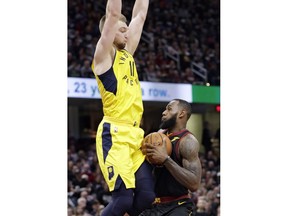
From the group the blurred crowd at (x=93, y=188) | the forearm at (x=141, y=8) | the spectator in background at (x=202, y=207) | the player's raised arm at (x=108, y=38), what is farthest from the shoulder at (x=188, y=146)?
the spectator in background at (x=202, y=207)

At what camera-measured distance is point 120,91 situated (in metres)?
7.33

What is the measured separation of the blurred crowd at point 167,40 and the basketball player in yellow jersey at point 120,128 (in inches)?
575

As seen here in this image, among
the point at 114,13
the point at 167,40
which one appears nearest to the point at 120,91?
the point at 114,13

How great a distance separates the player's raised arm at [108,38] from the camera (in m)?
7.04

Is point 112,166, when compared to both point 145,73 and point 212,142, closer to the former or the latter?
point 145,73

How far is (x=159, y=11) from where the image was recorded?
93.9 ft

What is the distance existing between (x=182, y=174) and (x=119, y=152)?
2.09 feet

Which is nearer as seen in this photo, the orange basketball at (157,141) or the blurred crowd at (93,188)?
the orange basketball at (157,141)

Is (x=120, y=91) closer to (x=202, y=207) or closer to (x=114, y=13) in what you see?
(x=114, y=13)

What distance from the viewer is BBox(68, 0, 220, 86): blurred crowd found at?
2374 cm

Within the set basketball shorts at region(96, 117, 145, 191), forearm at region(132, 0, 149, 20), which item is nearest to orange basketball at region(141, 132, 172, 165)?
basketball shorts at region(96, 117, 145, 191)

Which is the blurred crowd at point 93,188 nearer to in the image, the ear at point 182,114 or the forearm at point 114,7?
the ear at point 182,114

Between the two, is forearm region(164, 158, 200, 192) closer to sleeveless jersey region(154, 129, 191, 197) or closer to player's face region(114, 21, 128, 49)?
sleeveless jersey region(154, 129, 191, 197)
